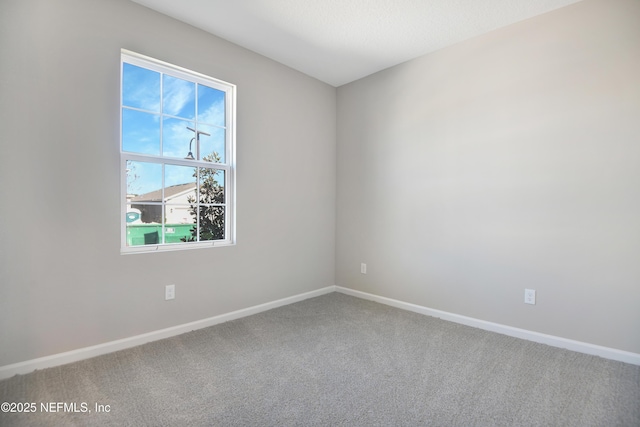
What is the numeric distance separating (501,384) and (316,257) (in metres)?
2.23

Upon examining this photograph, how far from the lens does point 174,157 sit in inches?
100.0

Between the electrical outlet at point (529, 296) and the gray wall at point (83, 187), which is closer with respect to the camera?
the gray wall at point (83, 187)

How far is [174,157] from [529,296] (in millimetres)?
3087

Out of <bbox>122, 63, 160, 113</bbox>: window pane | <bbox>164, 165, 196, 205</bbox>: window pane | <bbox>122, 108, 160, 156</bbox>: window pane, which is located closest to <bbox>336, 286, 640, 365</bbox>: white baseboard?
<bbox>164, 165, 196, 205</bbox>: window pane

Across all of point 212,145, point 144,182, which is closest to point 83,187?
point 144,182

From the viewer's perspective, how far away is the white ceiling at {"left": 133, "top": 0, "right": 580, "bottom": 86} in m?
2.26

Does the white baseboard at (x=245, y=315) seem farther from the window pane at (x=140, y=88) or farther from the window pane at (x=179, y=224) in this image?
the window pane at (x=140, y=88)

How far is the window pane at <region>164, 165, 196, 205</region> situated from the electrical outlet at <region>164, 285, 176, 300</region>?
68 cm

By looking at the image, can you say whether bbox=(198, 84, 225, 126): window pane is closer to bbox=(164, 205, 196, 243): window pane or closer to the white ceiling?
the white ceiling

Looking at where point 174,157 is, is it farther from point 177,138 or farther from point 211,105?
point 211,105

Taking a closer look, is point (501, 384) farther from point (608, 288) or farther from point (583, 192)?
point (583, 192)

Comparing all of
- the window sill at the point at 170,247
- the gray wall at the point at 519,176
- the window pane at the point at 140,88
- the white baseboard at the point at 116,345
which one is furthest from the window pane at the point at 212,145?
the gray wall at the point at 519,176

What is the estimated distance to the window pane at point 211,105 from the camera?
2.72m

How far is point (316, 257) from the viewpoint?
12.1 feet
